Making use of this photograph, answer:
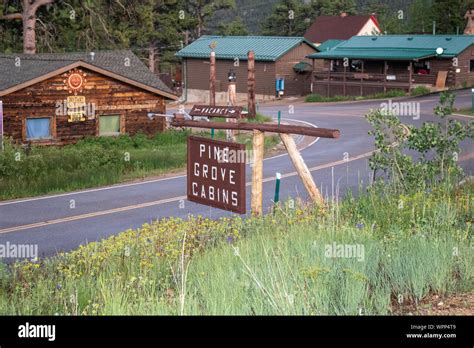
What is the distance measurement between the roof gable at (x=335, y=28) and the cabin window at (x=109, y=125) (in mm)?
54555

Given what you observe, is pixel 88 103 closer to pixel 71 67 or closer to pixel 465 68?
pixel 71 67

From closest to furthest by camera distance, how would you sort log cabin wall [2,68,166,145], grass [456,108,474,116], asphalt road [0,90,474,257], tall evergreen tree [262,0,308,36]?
1. asphalt road [0,90,474,257]
2. log cabin wall [2,68,166,145]
3. grass [456,108,474,116]
4. tall evergreen tree [262,0,308,36]

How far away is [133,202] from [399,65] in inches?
1645

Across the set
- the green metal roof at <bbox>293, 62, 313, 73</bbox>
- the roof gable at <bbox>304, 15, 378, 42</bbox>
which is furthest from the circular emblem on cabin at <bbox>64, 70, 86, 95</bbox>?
the roof gable at <bbox>304, 15, 378, 42</bbox>

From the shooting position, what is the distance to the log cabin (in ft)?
110

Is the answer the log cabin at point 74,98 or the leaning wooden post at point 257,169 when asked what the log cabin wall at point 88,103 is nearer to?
the log cabin at point 74,98

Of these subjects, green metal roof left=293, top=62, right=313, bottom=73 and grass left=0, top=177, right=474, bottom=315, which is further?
green metal roof left=293, top=62, right=313, bottom=73

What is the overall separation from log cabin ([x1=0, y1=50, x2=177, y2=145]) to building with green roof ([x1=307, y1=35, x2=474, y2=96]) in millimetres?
26198

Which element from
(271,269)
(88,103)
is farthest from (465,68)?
(271,269)

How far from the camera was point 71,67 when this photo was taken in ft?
113

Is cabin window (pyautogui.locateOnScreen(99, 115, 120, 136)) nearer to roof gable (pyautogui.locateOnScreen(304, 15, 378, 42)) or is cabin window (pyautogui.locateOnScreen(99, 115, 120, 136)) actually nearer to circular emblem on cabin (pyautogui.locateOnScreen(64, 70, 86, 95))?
circular emblem on cabin (pyautogui.locateOnScreen(64, 70, 86, 95))

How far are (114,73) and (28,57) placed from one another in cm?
466

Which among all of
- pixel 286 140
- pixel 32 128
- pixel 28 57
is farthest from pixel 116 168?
pixel 286 140

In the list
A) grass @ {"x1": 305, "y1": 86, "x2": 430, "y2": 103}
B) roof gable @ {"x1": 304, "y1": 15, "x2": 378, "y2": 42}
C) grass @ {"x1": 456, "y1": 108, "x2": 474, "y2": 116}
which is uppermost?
roof gable @ {"x1": 304, "y1": 15, "x2": 378, "y2": 42}
